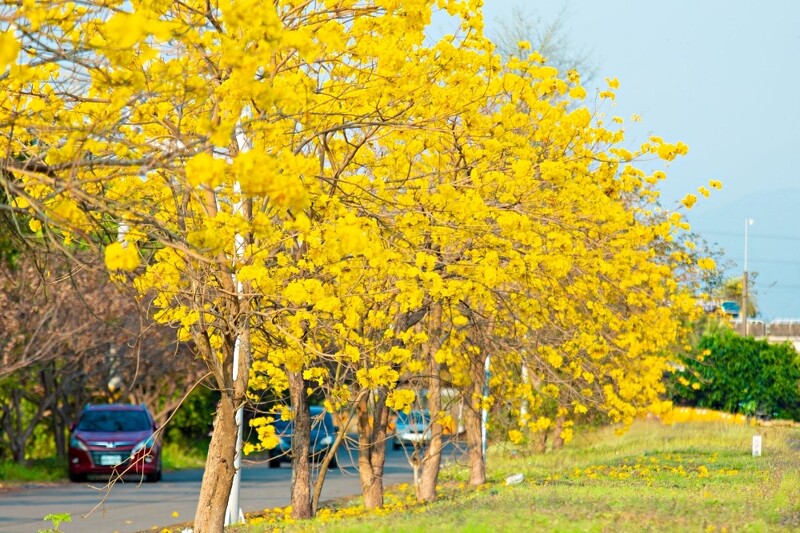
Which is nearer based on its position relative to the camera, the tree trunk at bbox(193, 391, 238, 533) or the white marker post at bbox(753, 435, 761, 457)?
the tree trunk at bbox(193, 391, 238, 533)

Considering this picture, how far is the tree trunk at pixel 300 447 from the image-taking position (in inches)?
567

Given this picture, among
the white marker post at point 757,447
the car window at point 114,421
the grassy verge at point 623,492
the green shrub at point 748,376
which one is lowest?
the grassy verge at point 623,492

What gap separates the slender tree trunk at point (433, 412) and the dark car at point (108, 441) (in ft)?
27.2

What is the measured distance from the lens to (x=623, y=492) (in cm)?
1384

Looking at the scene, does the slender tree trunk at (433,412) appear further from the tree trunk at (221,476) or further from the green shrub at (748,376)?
the green shrub at (748,376)

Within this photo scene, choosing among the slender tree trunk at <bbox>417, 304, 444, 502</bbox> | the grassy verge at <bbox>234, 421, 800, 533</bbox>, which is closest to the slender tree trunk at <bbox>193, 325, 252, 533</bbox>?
the grassy verge at <bbox>234, 421, 800, 533</bbox>

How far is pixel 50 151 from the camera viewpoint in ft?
21.9

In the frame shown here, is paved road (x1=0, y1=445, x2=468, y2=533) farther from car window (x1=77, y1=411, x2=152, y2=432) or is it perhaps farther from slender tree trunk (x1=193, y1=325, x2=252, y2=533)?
slender tree trunk (x1=193, y1=325, x2=252, y2=533)

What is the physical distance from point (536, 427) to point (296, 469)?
3.32 metres

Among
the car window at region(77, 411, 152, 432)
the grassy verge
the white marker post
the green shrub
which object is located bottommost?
the grassy verge

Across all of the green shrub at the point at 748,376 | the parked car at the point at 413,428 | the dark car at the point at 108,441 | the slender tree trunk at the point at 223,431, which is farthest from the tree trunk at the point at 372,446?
the green shrub at the point at 748,376

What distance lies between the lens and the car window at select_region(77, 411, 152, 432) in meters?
25.4

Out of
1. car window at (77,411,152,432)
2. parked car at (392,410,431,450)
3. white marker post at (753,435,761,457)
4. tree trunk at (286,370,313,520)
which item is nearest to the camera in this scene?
tree trunk at (286,370,313,520)

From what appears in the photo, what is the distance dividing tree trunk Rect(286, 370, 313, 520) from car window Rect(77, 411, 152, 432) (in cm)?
1132
